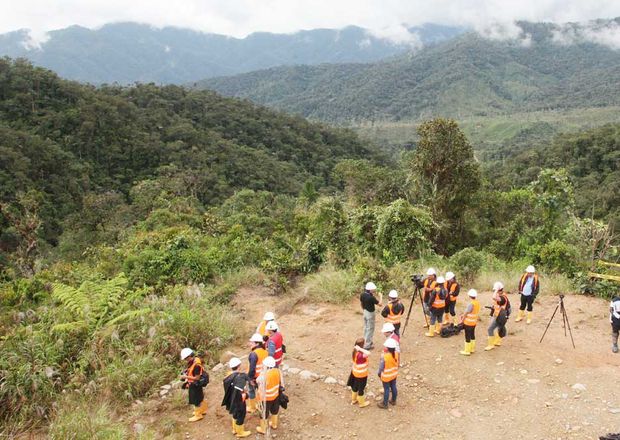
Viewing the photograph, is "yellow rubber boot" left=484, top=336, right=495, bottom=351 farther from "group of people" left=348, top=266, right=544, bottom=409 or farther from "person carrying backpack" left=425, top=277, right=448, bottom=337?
"person carrying backpack" left=425, top=277, right=448, bottom=337

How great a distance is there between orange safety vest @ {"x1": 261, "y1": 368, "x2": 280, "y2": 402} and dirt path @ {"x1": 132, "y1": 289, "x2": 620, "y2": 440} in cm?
66

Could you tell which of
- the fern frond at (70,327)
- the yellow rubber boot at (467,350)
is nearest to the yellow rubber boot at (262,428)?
the fern frond at (70,327)

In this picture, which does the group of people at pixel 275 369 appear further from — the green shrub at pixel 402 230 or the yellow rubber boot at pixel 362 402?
the green shrub at pixel 402 230

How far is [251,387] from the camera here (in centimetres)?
673

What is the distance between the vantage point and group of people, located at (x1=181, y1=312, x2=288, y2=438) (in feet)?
20.6

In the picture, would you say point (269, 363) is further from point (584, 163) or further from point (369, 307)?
point (584, 163)

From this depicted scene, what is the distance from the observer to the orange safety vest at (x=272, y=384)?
626cm

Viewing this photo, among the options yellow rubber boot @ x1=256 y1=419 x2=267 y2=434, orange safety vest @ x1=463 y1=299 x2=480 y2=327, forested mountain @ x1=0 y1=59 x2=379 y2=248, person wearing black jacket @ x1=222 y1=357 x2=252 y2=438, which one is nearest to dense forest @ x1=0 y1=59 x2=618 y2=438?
forested mountain @ x1=0 y1=59 x2=379 y2=248

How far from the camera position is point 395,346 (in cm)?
679

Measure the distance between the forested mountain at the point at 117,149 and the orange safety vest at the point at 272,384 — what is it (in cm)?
2749

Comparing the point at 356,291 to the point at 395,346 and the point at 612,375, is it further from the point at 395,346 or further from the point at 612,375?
the point at 612,375

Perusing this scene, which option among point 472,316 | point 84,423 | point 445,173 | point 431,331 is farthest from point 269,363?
point 445,173

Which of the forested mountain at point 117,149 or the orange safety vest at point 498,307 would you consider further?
the forested mountain at point 117,149

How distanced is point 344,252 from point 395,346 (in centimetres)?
680
